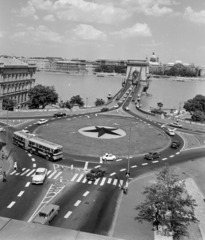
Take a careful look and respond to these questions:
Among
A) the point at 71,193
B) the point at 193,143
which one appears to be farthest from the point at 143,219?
the point at 193,143

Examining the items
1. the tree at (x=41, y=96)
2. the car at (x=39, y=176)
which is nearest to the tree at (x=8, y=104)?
the tree at (x=41, y=96)

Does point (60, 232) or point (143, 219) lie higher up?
point (60, 232)

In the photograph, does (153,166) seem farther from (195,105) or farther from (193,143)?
(195,105)

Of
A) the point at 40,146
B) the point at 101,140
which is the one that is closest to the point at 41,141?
the point at 40,146

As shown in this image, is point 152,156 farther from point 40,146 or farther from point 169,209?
point 169,209

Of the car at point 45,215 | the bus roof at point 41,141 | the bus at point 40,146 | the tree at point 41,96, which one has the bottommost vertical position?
the car at point 45,215

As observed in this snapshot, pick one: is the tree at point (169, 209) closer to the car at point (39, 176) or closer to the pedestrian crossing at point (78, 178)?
the pedestrian crossing at point (78, 178)

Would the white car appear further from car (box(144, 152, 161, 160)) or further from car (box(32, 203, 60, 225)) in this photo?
car (box(32, 203, 60, 225))
